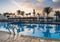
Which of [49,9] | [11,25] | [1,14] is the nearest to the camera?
[49,9]

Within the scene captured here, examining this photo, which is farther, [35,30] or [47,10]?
[35,30]

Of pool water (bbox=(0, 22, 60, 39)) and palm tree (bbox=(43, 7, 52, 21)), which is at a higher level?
palm tree (bbox=(43, 7, 52, 21))

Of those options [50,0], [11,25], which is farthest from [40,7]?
[11,25]

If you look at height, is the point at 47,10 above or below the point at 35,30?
above

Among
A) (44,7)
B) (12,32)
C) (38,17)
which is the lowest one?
(12,32)

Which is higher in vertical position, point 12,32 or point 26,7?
point 26,7

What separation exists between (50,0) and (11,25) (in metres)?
1.98

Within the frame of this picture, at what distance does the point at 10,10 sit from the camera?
3828 mm

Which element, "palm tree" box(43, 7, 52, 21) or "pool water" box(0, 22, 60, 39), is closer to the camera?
"palm tree" box(43, 7, 52, 21)

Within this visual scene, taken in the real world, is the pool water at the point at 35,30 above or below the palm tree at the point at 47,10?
below

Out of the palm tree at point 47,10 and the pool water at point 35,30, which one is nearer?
the palm tree at point 47,10

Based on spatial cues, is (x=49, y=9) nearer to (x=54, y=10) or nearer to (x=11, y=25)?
(x=54, y=10)

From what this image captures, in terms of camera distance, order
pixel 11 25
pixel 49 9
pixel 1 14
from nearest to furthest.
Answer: pixel 49 9 < pixel 1 14 < pixel 11 25

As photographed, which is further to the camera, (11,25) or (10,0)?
(11,25)
